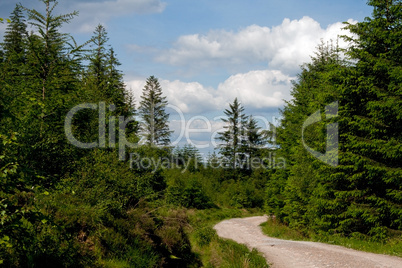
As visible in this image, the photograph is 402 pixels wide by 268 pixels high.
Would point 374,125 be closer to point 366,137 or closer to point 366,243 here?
point 366,137

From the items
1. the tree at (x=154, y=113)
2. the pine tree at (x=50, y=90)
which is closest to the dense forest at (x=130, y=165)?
the pine tree at (x=50, y=90)

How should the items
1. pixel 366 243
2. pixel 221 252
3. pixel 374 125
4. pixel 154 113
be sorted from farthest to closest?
1. pixel 154 113
2. pixel 374 125
3. pixel 366 243
4. pixel 221 252

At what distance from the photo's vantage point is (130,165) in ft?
47.8

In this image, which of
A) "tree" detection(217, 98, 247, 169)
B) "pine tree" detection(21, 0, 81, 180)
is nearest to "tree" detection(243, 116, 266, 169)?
"tree" detection(217, 98, 247, 169)

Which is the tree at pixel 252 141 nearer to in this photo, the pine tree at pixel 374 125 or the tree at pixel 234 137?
the tree at pixel 234 137

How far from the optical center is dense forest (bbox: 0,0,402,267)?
21.5 feet

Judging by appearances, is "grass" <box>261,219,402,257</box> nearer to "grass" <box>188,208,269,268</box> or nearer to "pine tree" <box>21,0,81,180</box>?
"grass" <box>188,208,269,268</box>

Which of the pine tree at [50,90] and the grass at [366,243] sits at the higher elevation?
the pine tree at [50,90]

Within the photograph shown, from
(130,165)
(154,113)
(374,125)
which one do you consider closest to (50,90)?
(130,165)

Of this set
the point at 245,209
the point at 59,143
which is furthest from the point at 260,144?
the point at 59,143

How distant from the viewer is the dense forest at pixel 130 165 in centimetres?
656

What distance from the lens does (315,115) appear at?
67.8 feet

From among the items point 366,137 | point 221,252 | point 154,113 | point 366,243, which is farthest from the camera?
point 154,113

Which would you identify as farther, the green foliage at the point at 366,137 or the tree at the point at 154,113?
the tree at the point at 154,113
